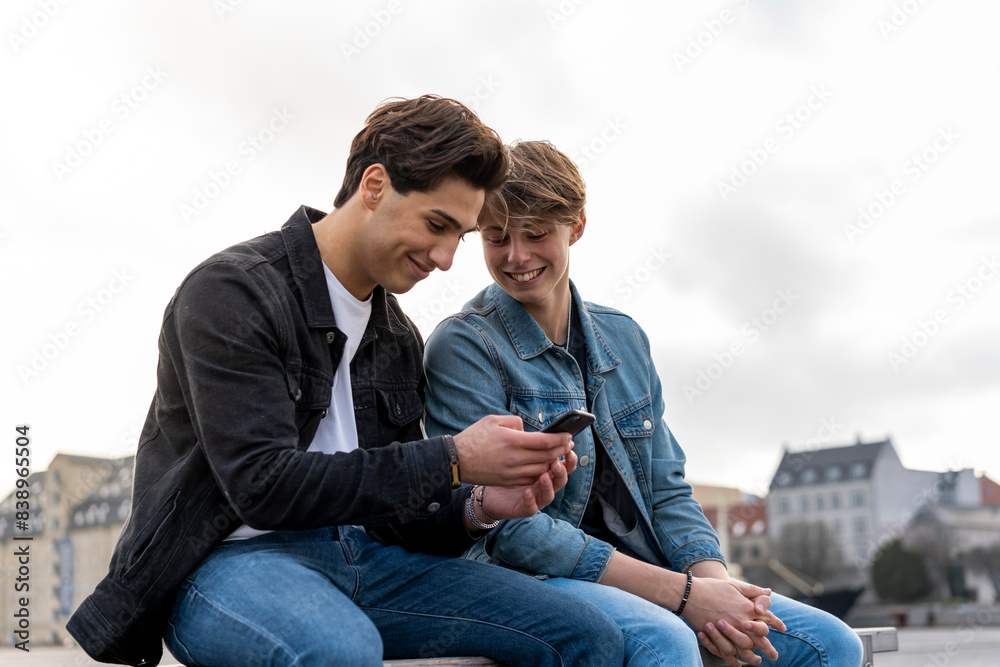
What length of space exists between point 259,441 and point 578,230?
5.56 ft

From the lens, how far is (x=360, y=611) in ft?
6.56

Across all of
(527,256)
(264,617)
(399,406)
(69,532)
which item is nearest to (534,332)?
(527,256)

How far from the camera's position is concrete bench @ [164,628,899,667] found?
2172 millimetres

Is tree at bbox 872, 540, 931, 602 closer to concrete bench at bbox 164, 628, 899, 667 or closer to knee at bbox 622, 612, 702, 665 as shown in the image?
concrete bench at bbox 164, 628, 899, 667

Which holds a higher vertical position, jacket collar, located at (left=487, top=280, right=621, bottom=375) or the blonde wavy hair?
the blonde wavy hair

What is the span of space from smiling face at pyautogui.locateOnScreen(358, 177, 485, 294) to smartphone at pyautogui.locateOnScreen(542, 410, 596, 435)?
600 millimetres

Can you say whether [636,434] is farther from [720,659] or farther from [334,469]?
[334,469]

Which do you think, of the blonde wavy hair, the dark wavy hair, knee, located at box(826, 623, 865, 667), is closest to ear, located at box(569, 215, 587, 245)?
the blonde wavy hair

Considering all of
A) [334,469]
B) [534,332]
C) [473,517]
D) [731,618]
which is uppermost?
[534,332]

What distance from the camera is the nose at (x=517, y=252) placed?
3.03 metres

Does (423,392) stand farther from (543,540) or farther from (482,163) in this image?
(482,163)

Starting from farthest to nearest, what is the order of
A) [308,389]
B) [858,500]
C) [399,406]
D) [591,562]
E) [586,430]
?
[858,500] → [586,430] → [591,562] → [399,406] → [308,389]

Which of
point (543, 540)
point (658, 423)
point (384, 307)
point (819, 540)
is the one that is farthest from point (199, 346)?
point (819, 540)

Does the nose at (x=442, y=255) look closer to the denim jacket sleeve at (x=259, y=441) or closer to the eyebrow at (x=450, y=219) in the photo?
the eyebrow at (x=450, y=219)
